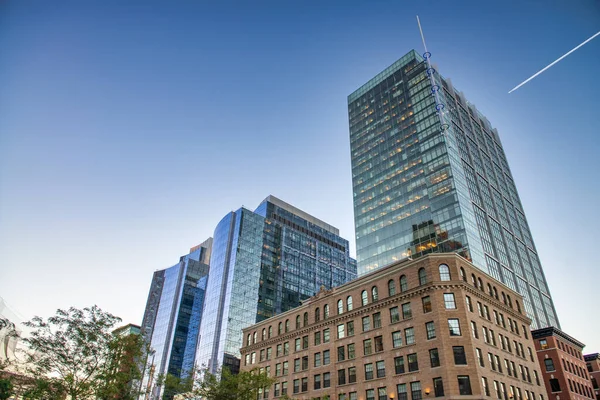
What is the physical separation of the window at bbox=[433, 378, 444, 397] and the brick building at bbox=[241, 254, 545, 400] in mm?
84

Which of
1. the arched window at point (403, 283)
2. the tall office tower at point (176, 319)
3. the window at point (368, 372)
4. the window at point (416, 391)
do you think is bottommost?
the window at point (416, 391)

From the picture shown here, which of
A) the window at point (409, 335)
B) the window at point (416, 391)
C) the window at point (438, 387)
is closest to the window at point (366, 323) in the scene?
the window at point (409, 335)

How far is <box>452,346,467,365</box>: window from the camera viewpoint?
4309 cm

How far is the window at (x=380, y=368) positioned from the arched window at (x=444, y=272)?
12377mm

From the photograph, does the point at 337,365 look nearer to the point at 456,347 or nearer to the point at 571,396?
the point at 456,347

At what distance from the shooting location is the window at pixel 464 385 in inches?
1637

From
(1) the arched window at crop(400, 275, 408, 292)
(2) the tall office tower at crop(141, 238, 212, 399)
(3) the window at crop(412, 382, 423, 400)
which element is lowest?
(3) the window at crop(412, 382, 423, 400)

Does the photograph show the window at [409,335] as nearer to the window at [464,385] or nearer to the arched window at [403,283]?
the arched window at [403,283]

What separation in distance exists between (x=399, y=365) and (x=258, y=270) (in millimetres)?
102665

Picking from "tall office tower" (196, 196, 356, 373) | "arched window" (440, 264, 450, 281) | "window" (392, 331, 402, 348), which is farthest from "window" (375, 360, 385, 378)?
"tall office tower" (196, 196, 356, 373)

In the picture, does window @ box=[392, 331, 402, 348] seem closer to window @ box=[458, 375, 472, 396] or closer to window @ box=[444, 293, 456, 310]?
window @ box=[444, 293, 456, 310]

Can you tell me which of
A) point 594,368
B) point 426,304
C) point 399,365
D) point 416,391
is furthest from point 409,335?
point 594,368

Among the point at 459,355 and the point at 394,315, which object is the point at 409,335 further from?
the point at 459,355

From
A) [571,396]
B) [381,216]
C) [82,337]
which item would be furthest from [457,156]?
[82,337]
